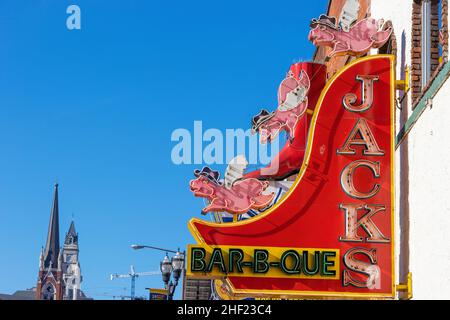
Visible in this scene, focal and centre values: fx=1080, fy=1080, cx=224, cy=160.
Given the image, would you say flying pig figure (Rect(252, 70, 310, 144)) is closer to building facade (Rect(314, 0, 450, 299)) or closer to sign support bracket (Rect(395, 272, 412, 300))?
building facade (Rect(314, 0, 450, 299))

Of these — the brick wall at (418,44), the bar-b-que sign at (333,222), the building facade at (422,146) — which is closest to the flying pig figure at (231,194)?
the bar-b-que sign at (333,222)

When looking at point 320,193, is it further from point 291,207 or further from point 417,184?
point 417,184

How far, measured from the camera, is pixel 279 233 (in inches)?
746

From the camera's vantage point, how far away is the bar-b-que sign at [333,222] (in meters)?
18.4

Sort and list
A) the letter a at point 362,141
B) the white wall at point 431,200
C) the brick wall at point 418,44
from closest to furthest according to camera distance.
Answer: the white wall at point 431,200
the brick wall at point 418,44
the letter a at point 362,141

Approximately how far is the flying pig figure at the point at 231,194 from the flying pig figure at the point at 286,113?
128 centimetres

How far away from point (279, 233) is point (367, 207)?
1621mm

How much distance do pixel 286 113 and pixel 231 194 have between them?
1924 millimetres

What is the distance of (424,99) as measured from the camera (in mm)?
17266

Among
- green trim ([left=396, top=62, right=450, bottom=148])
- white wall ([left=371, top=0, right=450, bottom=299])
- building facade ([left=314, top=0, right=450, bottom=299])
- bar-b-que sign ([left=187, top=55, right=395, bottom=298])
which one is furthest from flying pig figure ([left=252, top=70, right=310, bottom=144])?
white wall ([left=371, top=0, right=450, bottom=299])

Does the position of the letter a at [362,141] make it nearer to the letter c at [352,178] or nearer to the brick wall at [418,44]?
the letter c at [352,178]

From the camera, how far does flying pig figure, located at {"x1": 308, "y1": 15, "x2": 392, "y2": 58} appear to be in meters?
19.6

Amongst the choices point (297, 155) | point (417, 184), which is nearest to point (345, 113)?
point (417, 184)

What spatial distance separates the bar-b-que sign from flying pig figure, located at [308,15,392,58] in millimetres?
411
